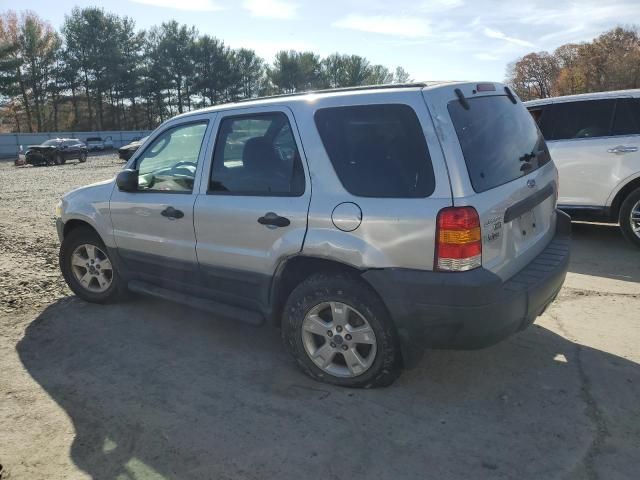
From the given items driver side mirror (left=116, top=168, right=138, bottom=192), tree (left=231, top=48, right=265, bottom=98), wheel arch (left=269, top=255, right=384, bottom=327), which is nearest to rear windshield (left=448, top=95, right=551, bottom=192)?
wheel arch (left=269, top=255, right=384, bottom=327)

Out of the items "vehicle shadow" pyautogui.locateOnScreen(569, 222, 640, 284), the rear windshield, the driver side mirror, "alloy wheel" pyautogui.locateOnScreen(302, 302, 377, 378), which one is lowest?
"vehicle shadow" pyautogui.locateOnScreen(569, 222, 640, 284)

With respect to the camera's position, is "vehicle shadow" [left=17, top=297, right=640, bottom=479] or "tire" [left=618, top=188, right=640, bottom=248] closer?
"vehicle shadow" [left=17, top=297, right=640, bottom=479]

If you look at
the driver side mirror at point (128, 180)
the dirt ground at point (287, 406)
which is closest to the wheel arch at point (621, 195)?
the dirt ground at point (287, 406)

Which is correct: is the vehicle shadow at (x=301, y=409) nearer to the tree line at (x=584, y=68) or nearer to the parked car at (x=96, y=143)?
the parked car at (x=96, y=143)

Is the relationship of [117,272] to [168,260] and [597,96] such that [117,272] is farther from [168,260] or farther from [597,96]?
[597,96]

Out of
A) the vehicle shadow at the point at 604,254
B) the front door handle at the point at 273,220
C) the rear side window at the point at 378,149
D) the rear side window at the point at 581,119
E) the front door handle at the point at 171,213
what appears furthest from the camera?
the rear side window at the point at 581,119

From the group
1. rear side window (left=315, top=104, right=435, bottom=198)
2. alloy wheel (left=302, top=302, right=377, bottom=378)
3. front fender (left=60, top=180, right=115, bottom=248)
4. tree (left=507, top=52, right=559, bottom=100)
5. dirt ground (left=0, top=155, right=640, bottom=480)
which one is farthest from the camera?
tree (left=507, top=52, right=559, bottom=100)

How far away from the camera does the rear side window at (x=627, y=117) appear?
6.45 metres

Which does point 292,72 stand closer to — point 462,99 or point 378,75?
point 378,75

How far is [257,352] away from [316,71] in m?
80.8

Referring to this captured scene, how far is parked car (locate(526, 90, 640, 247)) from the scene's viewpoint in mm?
6469

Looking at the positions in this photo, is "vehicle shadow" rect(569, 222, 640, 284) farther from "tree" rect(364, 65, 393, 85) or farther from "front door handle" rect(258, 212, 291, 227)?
"tree" rect(364, 65, 393, 85)

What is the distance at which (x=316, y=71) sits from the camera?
80500mm

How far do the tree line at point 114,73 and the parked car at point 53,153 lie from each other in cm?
2636
